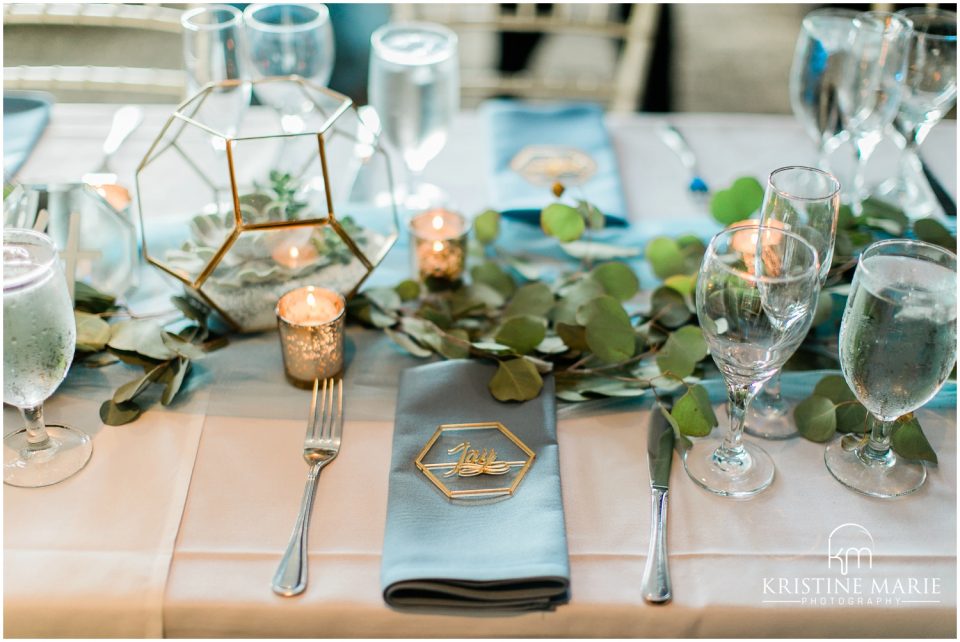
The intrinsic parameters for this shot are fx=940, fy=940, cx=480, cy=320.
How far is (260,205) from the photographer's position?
0.98 metres

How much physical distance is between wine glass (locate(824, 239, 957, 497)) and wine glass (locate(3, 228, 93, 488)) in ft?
2.29

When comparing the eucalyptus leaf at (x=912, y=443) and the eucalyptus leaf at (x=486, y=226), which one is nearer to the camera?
the eucalyptus leaf at (x=912, y=443)

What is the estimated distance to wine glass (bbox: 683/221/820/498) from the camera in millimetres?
804

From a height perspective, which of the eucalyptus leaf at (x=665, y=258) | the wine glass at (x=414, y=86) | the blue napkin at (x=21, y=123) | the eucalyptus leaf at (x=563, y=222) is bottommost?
the blue napkin at (x=21, y=123)

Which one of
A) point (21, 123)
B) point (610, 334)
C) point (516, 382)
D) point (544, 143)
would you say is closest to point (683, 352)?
point (610, 334)

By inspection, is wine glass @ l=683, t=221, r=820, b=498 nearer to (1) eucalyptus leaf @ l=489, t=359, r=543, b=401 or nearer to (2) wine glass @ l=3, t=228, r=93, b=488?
(1) eucalyptus leaf @ l=489, t=359, r=543, b=401

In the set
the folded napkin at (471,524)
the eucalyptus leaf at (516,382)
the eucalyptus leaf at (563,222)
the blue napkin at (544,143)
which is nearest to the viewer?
the folded napkin at (471,524)

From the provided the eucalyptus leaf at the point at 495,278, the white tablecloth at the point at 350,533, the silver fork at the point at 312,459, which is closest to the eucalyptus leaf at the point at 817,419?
the white tablecloth at the point at 350,533

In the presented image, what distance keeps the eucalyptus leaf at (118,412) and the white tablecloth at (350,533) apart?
0.01 m

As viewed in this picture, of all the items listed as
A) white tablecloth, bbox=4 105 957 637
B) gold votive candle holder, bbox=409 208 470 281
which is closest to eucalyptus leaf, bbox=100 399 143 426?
white tablecloth, bbox=4 105 957 637

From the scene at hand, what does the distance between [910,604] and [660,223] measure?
2.13 feet

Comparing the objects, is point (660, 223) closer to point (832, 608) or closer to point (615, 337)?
point (615, 337)

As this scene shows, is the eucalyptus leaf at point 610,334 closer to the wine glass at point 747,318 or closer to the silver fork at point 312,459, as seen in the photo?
the wine glass at point 747,318

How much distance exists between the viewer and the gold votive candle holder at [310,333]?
965mm
